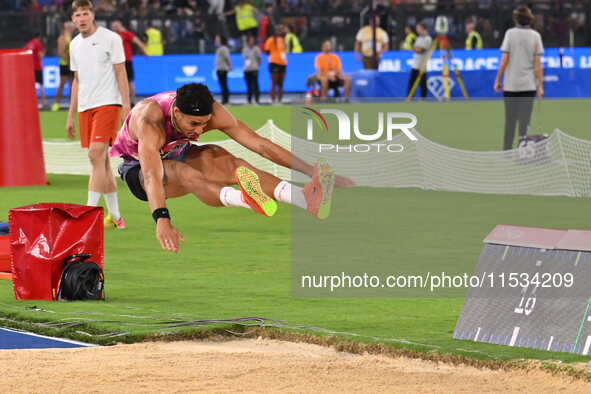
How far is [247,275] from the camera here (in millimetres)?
9734

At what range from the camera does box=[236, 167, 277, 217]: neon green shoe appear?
23.0 ft

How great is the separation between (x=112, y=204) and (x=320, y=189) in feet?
17.5

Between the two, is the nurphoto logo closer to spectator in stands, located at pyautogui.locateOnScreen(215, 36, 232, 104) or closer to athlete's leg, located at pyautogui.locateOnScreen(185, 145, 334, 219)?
athlete's leg, located at pyautogui.locateOnScreen(185, 145, 334, 219)

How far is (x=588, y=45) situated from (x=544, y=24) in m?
1.28

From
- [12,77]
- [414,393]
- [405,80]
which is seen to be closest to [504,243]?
[414,393]

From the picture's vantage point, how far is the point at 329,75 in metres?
26.7

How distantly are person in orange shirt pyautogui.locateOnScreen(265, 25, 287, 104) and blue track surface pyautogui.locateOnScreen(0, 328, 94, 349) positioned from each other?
2063 centimetres

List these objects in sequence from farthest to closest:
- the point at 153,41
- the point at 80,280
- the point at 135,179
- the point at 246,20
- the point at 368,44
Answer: the point at 246,20
the point at 153,41
the point at 368,44
the point at 80,280
the point at 135,179

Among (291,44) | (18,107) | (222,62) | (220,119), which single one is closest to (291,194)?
(220,119)

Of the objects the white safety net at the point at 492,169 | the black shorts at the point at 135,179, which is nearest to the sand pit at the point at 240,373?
the black shorts at the point at 135,179

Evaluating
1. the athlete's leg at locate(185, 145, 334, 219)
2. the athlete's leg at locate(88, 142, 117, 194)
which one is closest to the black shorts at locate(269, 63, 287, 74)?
the athlete's leg at locate(88, 142, 117, 194)

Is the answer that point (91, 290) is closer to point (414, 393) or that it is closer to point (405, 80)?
point (414, 393)

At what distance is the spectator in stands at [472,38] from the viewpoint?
29.7 meters

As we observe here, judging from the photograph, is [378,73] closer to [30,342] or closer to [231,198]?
[231,198]
